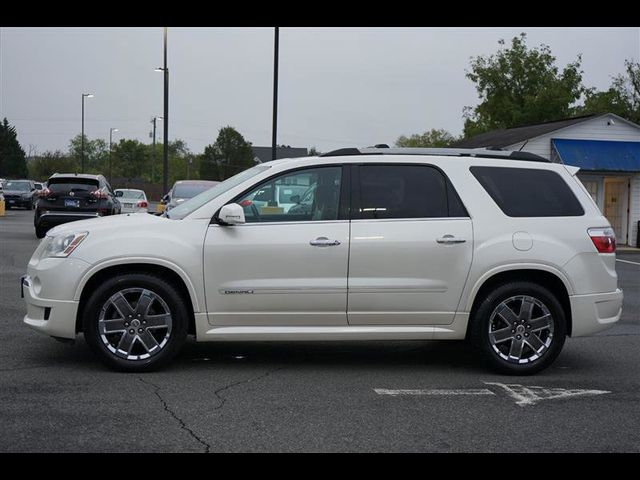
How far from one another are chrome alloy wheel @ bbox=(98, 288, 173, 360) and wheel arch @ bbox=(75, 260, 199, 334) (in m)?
0.19

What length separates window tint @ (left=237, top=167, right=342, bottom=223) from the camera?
6844 mm

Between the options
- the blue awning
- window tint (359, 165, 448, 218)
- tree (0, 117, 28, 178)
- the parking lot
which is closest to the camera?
the parking lot

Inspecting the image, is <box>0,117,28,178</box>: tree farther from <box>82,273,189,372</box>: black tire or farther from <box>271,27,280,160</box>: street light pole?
<box>82,273,189,372</box>: black tire

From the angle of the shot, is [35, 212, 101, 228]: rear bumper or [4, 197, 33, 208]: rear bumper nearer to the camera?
[35, 212, 101, 228]: rear bumper

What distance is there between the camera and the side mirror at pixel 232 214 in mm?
6543

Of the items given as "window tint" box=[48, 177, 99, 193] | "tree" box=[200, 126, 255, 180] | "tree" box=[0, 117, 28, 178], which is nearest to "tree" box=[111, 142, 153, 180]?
"tree" box=[0, 117, 28, 178]

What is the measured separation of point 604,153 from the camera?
2875 cm

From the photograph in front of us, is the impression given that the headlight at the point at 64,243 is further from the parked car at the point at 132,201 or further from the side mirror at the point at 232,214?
the parked car at the point at 132,201

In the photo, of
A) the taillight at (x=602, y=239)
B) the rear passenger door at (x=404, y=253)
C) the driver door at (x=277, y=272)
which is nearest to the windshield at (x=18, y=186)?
the driver door at (x=277, y=272)

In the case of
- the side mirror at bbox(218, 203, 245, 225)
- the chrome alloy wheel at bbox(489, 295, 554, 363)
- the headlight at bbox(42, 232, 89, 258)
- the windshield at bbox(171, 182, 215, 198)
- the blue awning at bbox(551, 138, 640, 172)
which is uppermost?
the blue awning at bbox(551, 138, 640, 172)
